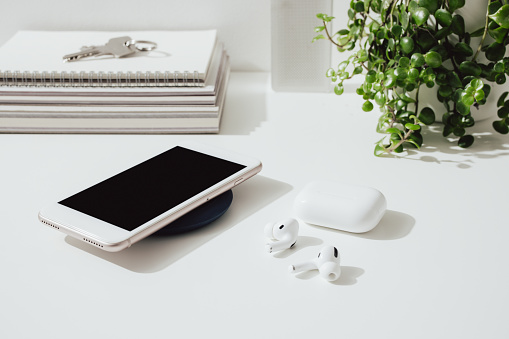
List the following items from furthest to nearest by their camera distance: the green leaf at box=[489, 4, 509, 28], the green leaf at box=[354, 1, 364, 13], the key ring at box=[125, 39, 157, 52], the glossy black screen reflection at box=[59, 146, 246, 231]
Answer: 1. the key ring at box=[125, 39, 157, 52]
2. the green leaf at box=[354, 1, 364, 13]
3. the green leaf at box=[489, 4, 509, 28]
4. the glossy black screen reflection at box=[59, 146, 246, 231]

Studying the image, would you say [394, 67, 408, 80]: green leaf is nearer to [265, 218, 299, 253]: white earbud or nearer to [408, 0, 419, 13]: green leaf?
[408, 0, 419, 13]: green leaf

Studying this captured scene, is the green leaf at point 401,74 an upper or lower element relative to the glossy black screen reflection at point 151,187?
upper

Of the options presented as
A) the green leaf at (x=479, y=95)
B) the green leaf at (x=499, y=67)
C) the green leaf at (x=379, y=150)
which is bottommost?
the green leaf at (x=379, y=150)

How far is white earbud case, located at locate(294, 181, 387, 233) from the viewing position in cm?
63

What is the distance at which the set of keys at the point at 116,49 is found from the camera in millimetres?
951

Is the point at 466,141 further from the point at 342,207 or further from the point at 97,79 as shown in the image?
the point at 97,79

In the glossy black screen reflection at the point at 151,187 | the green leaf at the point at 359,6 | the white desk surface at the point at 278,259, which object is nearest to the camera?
the white desk surface at the point at 278,259

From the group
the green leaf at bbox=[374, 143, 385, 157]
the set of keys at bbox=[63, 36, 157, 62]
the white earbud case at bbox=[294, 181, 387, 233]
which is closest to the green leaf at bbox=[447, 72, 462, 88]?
the green leaf at bbox=[374, 143, 385, 157]

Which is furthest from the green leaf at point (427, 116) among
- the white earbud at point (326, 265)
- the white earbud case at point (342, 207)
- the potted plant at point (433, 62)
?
the white earbud at point (326, 265)

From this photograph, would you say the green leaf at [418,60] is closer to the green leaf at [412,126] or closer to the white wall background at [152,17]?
the green leaf at [412,126]

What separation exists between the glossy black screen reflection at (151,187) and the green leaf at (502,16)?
13.6 inches

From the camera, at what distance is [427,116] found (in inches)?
32.8

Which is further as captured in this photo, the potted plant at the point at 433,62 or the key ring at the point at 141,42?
the key ring at the point at 141,42

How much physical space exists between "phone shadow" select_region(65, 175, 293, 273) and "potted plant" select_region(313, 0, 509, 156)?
194mm
